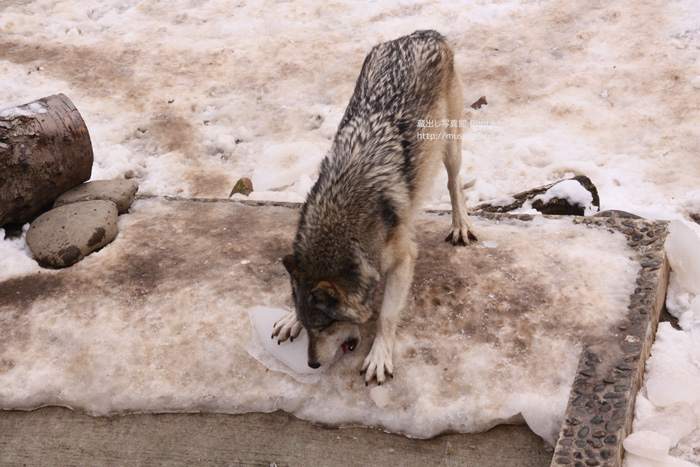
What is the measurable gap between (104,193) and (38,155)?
0.60 metres

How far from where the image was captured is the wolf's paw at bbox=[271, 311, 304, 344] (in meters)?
3.79

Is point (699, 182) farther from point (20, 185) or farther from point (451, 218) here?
point (20, 185)

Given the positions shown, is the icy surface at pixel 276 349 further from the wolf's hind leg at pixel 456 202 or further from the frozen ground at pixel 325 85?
the frozen ground at pixel 325 85

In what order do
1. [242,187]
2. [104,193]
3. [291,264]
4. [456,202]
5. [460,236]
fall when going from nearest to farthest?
[291,264] → [460,236] → [456,202] → [104,193] → [242,187]

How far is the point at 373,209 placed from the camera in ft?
12.1

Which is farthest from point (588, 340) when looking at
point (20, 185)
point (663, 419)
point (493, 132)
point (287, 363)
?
point (20, 185)

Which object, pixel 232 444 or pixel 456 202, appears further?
pixel 456 202

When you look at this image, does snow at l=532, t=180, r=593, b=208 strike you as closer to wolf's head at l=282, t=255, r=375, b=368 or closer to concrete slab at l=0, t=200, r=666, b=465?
concrete slab at l=0, t=200, r=666, b=465

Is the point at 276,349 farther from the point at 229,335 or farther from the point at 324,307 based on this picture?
the point at 324,307

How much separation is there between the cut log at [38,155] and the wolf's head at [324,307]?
2.84m

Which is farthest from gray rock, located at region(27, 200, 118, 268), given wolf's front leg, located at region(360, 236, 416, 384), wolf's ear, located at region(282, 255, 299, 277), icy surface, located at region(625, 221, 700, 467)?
icy surface, located at region(625, 221, 700, 467)

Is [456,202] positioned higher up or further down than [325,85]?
higher up

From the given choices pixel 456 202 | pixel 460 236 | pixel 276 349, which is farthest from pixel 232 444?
pixel 456 202

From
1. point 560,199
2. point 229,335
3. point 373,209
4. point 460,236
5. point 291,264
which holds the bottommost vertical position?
point 560,199
